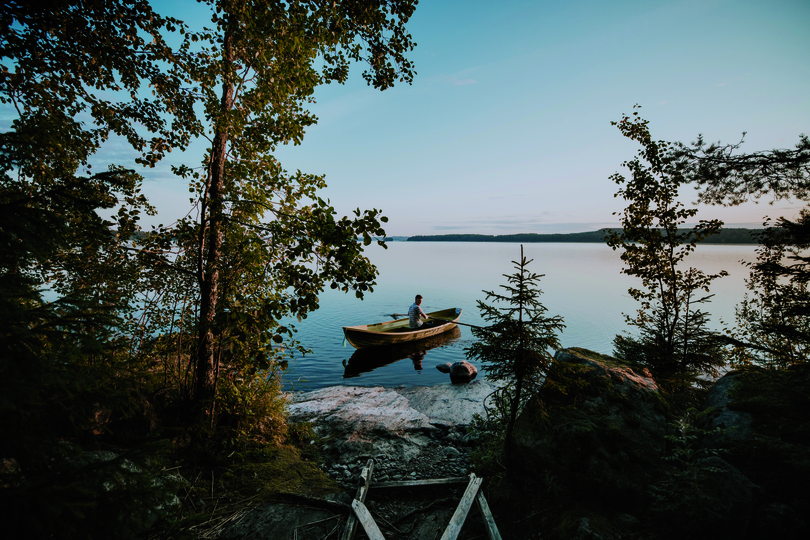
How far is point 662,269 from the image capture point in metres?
7.38

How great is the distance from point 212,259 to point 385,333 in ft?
37.7

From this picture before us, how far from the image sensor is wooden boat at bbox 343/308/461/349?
599 inches

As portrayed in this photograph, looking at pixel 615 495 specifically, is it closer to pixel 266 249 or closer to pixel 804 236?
pixel 804 236

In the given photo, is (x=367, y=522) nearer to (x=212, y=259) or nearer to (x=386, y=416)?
(x=386, y=416)

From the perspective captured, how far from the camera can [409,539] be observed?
397cm

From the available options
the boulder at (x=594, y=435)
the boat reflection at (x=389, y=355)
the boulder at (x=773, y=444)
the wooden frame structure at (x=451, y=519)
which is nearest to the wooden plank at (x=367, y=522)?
the wooden frame structure at (x=451, y=519)

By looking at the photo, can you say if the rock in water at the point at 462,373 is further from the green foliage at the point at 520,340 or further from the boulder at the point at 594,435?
the green foliage at the point at 520,340

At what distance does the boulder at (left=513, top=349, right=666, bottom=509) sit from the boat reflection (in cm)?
1057

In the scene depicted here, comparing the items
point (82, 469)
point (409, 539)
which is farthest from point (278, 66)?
point (409, 539)

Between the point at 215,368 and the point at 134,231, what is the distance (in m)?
2.34

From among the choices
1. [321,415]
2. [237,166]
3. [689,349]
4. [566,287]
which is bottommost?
[566,287]

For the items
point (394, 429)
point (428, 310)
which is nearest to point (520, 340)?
point (394, 429)

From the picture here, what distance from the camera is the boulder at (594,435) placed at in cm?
396

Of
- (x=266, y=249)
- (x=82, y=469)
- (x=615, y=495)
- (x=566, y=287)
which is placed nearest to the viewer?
(x=82, y=469)
